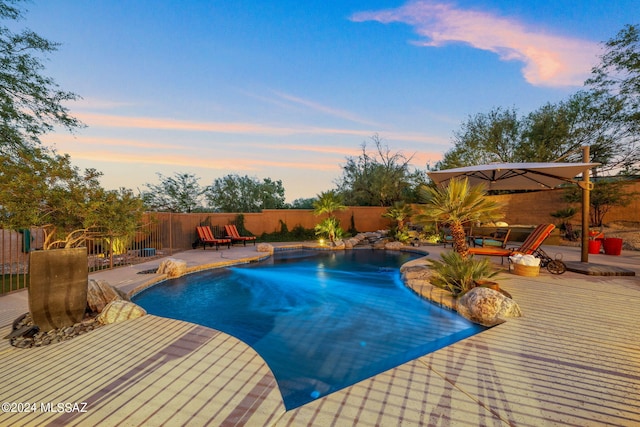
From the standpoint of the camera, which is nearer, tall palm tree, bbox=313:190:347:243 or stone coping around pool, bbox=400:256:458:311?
stone coping around pool, bbox=400:256:458:311

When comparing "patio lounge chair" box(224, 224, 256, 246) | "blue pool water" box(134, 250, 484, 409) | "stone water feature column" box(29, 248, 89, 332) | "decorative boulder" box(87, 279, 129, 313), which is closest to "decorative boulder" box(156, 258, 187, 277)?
"blue pool water" box(134, 250, 484, 409)

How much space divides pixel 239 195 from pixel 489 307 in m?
18.5

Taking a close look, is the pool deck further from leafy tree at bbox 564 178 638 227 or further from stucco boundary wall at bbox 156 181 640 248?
leafy tree at bbox 564 178 638 227

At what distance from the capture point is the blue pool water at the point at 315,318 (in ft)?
9.40

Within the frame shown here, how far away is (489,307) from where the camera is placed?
345cm

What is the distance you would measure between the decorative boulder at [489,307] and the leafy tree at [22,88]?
34.7ft

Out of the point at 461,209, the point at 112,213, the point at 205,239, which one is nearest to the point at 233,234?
the point at 205,239

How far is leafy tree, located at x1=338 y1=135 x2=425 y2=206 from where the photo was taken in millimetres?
18234

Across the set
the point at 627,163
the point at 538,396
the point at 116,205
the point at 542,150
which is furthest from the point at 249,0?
the point at 627,163

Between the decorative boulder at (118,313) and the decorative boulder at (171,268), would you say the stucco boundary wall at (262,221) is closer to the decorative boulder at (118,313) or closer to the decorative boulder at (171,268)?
the decorative boulder at (171,268)

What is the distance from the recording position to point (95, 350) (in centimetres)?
263

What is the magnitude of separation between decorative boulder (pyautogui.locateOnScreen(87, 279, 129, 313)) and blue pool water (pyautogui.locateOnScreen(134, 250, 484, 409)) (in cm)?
74

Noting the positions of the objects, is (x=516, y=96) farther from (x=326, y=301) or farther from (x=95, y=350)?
(x=95, y=350)

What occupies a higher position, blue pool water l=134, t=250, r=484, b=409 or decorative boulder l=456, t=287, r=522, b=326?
decorative boulder l=456, t=287, r=522, b=326
